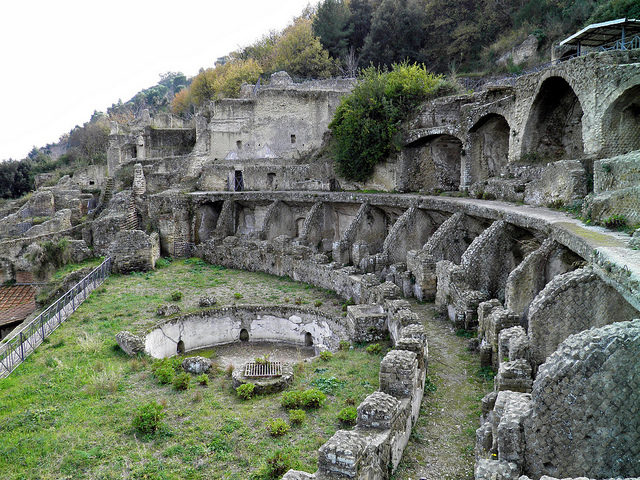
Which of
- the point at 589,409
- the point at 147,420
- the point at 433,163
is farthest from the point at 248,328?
the point at 589,409

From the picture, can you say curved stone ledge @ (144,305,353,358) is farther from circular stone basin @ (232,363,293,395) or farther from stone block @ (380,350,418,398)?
stone block @ (380,350,418,398)

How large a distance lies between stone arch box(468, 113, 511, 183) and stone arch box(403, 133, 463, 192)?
1538 millimetres

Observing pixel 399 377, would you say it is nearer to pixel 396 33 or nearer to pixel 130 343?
pixel 130 343

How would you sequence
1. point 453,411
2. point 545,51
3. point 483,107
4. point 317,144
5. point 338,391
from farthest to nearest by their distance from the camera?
point 317,144, point 545,51, point 483,107, point 338,391, point 453,411

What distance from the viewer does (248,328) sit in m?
17.0

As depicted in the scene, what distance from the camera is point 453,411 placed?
29.8 ft

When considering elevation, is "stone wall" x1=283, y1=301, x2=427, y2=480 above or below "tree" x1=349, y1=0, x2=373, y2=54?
below

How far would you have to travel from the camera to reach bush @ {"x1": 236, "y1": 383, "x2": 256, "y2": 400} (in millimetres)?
10281

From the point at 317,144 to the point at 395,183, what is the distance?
381 inches

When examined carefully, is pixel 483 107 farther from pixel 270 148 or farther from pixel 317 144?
pixel 270 148

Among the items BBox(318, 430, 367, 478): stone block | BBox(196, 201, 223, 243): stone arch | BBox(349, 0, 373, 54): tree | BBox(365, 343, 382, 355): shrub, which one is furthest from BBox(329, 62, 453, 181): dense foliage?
BBox(349, 0, 373, 54): tree

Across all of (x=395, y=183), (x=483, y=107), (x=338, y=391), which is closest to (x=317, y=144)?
(x=395, y=183)

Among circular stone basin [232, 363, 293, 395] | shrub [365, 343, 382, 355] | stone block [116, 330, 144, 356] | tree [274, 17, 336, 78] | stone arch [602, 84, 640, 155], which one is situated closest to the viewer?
circular stone basin [232, 363, 293, 395]

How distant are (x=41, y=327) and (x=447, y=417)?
36.8ft
